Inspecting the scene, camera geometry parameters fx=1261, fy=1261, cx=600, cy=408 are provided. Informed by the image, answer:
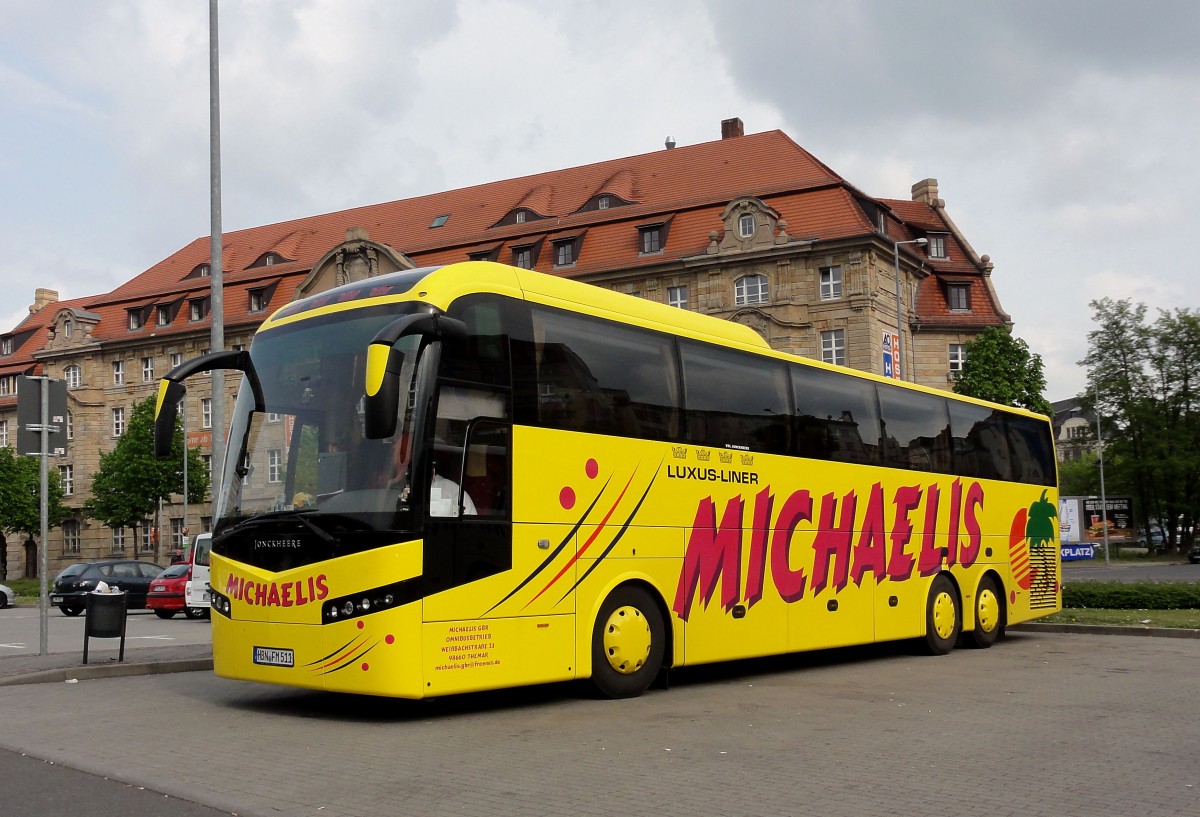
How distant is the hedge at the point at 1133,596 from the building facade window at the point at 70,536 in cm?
6663

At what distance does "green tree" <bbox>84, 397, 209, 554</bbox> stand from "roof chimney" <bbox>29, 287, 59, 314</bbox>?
112 ft

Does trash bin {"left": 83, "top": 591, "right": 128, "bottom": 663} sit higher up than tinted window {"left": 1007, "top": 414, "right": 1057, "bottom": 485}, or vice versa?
tinted window {"left": 1007, "top": 414, "right": 1057, "bottom": 485}

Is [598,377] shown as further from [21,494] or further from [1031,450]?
[21,494]

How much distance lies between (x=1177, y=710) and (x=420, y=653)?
6.70 meters

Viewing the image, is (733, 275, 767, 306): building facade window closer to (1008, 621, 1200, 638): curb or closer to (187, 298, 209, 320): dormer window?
(187, 298, 209, 320): dormer window

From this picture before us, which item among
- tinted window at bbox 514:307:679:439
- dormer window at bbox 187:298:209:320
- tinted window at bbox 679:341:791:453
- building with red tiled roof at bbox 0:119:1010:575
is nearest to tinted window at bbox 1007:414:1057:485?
tinted window at bbox 679:341:791:453

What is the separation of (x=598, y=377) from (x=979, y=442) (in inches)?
359

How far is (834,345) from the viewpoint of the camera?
57.9 meters

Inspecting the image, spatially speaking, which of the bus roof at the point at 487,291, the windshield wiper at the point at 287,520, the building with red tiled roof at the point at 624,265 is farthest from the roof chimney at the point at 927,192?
the windshield wiper at the point at 287,520

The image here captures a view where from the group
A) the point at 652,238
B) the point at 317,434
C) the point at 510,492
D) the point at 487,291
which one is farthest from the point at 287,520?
the point at 652,238

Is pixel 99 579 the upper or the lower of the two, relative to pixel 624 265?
lower

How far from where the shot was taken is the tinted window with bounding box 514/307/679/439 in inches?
440

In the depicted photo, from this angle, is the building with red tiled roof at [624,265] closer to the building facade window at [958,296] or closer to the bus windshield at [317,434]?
the building facade window at [958,296]

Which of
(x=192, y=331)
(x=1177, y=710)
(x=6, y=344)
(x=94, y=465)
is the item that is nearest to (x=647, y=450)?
(x=1177, y=710)
